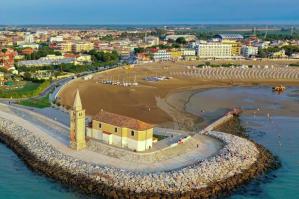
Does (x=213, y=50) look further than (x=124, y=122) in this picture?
Yes

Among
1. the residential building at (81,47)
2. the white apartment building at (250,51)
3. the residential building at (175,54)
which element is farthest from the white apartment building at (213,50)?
the residential building at (81,47)

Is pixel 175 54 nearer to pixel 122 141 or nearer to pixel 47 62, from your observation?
pixel 47 62

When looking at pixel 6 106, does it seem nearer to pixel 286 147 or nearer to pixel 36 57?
pixel 286 147

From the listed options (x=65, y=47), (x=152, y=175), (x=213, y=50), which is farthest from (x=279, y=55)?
(x=152, y=175)

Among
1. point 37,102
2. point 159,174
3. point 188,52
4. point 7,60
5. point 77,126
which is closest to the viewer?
point 159,174

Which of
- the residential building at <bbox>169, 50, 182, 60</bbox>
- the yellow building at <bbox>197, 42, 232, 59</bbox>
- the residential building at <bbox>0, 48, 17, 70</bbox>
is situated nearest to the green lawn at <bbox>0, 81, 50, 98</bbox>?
the residential building at <bbox>0, 48, 17, 70</bbox>

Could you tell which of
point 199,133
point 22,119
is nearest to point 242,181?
point 199,133

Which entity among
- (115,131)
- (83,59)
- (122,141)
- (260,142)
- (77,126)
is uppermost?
(77,126)

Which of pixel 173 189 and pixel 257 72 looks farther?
pixel 257 72
